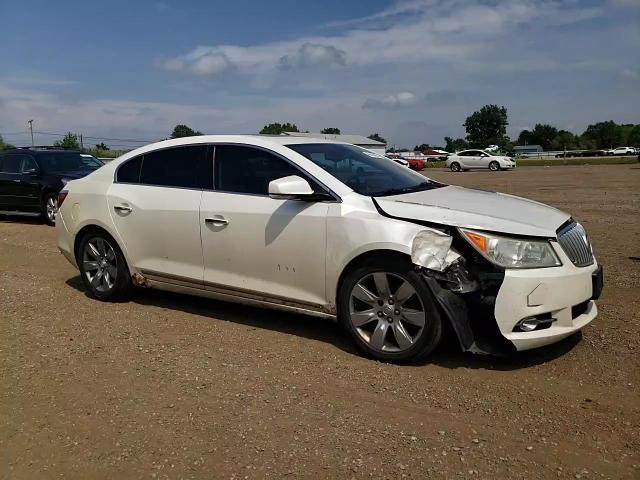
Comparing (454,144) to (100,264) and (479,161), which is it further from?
(100,264)

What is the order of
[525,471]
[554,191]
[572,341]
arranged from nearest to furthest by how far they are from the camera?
[525,471], [572,341], [554,191]

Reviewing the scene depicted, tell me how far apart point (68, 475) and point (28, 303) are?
139 inches

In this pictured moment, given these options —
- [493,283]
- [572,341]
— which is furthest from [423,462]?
[572,341]

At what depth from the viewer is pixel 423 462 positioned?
9.59 feet

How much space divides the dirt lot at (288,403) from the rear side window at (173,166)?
1.22 metres

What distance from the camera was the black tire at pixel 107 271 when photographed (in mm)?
5633

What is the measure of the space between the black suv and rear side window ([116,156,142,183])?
23.1 ft

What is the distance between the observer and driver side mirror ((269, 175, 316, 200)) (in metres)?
4.29

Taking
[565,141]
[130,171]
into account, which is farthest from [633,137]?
[130,171]

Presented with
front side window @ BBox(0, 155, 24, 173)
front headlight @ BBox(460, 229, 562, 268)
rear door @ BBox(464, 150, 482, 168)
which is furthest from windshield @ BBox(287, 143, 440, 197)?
rear door @ BBox(464, 150, 482, 168)

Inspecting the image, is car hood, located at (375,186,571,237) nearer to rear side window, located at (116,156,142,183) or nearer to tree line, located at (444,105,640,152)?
rear side window, located at (116,156,142,183)

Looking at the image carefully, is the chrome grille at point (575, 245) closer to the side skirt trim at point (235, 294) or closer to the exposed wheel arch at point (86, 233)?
the side skirt trim at point (235, 294)

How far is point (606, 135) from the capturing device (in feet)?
397

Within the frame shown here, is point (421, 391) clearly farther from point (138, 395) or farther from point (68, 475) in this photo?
point (68, 475)
